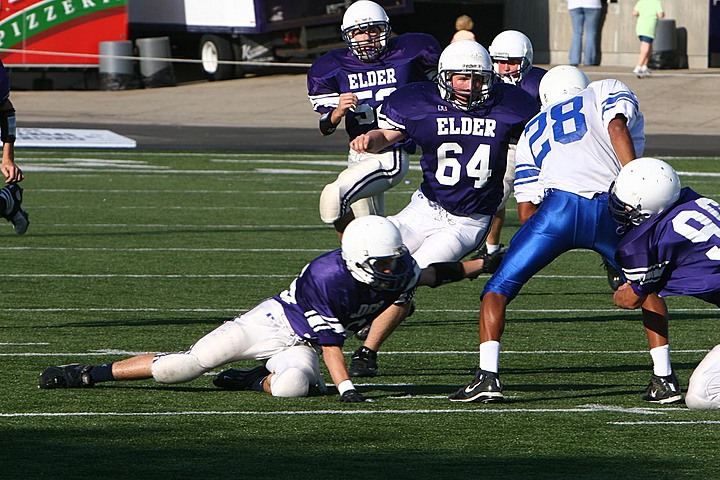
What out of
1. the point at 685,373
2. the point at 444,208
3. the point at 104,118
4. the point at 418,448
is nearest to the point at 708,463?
the point at 418,448

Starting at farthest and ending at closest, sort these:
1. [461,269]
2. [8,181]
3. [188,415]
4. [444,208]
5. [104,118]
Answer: [104,118] < [8,181] < [444,208] < [461,269] < [188,415]

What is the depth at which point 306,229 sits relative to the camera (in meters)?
12.1

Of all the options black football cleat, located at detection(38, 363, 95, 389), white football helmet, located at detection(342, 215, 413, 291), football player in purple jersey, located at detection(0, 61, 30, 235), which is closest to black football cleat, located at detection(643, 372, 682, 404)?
white football helmet, located at detection(342, 215, 413, 291)

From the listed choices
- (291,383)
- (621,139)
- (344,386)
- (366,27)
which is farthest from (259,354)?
(366,27)

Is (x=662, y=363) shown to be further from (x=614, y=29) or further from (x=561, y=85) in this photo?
(x=614, y=29)

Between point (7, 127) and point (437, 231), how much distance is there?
8.27 feet

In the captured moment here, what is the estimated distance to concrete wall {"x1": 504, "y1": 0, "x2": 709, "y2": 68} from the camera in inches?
991

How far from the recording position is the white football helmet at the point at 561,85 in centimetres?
682

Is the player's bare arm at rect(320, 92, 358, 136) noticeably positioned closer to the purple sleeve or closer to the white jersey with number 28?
the white jersey with number 28

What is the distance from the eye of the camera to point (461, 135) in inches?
268

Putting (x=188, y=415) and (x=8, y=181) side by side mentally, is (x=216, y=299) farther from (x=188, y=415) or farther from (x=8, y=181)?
(x=188, y=415)

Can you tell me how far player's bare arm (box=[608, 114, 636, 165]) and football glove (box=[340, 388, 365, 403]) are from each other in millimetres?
1489

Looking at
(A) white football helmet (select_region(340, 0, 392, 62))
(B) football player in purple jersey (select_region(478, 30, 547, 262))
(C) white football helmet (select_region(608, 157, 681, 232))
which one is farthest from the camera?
(A) white football helmet (select_region(340, 0, 392, 62))

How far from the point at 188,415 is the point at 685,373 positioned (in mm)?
2423
